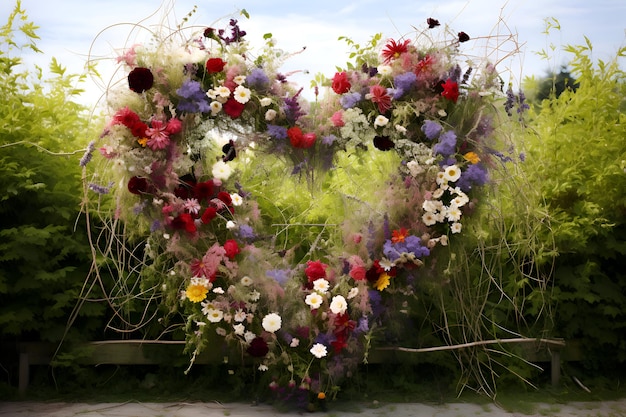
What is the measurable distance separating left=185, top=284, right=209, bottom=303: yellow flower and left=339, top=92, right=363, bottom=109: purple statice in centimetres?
149

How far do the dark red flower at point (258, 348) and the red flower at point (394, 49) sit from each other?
200cm

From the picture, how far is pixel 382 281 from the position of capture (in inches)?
183

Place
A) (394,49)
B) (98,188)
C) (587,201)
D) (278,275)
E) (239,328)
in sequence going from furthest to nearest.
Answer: (587,201), (394,49), (98,188), (278,275), (239,328)

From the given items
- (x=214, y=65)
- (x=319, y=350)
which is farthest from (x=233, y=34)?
(x=319, y=350)

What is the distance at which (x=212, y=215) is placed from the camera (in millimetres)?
4512

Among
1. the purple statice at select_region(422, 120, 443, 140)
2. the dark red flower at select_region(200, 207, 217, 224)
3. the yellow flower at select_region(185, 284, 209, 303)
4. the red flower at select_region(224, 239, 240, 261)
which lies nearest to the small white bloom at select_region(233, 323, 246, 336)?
the yellow flower at select_region(185, 284, 209, 303)

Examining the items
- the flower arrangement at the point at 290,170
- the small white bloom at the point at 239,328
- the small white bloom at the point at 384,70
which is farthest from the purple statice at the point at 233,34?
the small white bloom at the point at 239,328

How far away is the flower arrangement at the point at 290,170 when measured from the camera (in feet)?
14.9

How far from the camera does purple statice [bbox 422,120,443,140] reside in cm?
461

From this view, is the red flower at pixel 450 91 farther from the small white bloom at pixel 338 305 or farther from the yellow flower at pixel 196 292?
the yellow flower at pixel 196 292

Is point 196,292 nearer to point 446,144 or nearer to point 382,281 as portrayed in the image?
point 382,281

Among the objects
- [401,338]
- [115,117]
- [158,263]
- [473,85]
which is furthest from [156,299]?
[473,85]

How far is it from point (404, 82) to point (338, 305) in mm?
1494

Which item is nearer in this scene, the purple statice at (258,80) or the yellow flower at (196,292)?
the yellow flower at (196,292)
